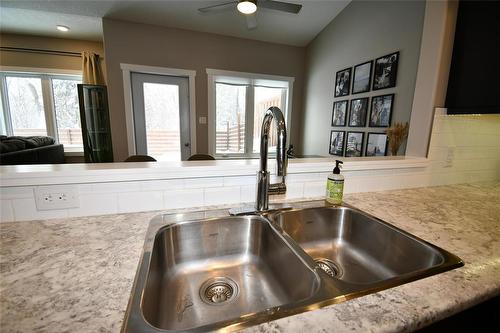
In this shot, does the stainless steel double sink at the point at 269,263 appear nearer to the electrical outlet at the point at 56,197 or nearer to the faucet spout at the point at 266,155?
the faucet spout at the point at 266,155

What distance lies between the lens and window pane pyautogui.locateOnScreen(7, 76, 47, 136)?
3.92m

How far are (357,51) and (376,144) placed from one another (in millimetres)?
1271

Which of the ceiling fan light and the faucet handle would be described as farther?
the ceiling fan light

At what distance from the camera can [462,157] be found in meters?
1.30

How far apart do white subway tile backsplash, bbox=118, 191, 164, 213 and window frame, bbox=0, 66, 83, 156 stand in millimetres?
4565

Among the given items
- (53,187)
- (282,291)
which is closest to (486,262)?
(282,291)

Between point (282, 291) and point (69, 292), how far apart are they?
50cm

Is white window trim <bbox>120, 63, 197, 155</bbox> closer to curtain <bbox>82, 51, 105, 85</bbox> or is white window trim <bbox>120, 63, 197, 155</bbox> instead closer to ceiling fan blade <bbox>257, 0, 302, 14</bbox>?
curtain <bbox>82, 51, 105, 85</bbox>

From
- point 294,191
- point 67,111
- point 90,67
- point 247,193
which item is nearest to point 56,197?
point 247,193

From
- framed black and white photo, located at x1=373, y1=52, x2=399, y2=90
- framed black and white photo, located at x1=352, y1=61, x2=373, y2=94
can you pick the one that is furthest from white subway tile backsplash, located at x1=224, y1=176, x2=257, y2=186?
framed black and white photo, located at x1=352, y1=61, x2=373, y2=94

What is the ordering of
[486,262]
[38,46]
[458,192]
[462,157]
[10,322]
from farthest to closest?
[38,46]
[462,157]
[458,192]
[486,262]
[10,322]

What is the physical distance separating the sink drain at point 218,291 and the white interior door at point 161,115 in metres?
3.13

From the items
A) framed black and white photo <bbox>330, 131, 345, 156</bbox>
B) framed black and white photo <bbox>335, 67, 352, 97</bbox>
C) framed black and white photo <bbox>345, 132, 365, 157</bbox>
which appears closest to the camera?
framed black and white photo <bbox>345, 132, 365, 157</bbox>

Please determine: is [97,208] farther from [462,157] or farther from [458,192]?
[462,157]
